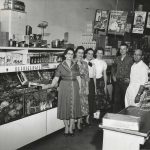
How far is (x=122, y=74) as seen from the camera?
6797 mm

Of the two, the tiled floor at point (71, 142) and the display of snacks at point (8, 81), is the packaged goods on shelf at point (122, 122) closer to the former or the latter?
the tiled floor at point (71, 142)

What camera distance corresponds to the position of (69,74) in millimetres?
5430

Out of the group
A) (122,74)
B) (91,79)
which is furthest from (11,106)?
(122,74)

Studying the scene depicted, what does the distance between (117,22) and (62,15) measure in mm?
1855

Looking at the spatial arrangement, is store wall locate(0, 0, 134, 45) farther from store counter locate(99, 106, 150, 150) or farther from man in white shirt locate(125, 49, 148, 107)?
store counter locate(99, 106, 150, 150)

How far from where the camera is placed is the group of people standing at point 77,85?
545cm

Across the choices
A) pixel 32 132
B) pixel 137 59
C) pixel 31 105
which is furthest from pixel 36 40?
pixel 137 59

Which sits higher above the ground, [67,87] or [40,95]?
[67,87]

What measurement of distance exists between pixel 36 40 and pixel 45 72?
3.10ft

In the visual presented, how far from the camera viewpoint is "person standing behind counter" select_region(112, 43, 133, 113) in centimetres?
671

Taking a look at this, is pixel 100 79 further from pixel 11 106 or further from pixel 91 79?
pixel 11 106

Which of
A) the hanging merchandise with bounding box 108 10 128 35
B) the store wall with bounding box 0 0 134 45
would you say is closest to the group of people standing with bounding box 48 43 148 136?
the store wall with bounding box 0 0 134 45

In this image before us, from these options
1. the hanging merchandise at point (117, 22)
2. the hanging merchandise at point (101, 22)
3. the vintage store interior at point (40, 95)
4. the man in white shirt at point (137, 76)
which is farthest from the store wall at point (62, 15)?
the man in white shirt at point (137, 76)

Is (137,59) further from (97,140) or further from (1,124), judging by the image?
(1,124)
